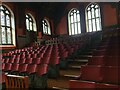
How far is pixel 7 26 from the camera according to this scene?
22.1 ft

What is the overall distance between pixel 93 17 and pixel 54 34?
72.7 inches

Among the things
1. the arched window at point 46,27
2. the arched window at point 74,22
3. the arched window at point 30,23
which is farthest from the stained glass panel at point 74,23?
the arched window at point 30,23

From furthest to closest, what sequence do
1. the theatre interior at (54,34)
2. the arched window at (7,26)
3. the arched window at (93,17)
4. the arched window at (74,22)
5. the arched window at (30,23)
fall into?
the arched window at (74,22)
the arched window at (30,23)
the arched window at (93,17)
the arched window at (7,26)
the theatre interior at (54,34)

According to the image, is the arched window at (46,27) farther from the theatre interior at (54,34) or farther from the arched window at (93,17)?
the arched window at (93,17)

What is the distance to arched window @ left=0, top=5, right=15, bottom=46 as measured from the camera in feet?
21.5

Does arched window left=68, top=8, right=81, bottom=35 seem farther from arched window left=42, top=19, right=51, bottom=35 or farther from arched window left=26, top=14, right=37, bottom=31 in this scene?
arched window left=26, top=14, right=37, bottom=31

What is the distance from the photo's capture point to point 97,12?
7188 millimetres

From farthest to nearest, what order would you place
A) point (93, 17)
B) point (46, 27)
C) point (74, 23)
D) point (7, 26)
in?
point (46, 27)
point (74, 23)
point (93, 17)
point (7, 26)

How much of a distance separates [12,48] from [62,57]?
3.73 m

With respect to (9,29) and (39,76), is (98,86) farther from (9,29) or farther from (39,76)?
(9,29)

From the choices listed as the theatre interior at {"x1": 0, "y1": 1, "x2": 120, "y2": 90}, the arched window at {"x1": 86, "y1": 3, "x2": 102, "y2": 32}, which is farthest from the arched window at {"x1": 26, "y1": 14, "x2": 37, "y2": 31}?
the arched window at {"x1": 86, "y1": 3, "x2": 102, "y2": 32}

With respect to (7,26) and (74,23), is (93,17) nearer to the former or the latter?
(74,23)

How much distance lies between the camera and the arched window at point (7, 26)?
6.54 meters

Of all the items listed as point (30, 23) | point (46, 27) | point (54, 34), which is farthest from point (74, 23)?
point (30, 23)
